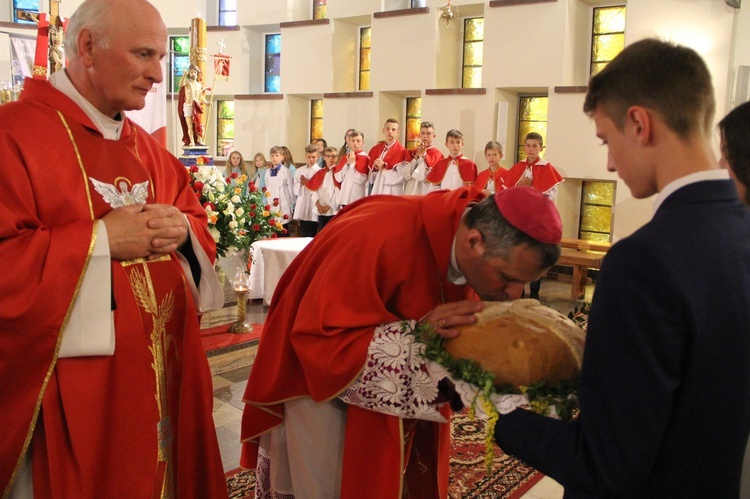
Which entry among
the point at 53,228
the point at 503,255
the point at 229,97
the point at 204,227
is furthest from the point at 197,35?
the point at 229,97

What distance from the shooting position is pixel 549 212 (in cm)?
171

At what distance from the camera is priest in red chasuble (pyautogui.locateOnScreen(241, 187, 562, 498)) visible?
176 cm

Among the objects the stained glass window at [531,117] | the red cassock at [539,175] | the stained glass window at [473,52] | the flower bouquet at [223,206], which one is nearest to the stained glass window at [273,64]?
the stained glass window at [473,52]

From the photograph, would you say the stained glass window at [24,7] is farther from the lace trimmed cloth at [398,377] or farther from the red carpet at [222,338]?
the lace trimmed cloth at [398,377]

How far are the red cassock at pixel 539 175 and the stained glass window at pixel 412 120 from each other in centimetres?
401

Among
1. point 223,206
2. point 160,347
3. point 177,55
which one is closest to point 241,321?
point 223,206

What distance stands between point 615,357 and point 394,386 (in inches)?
31.1

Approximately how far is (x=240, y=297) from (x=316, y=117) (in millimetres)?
9503

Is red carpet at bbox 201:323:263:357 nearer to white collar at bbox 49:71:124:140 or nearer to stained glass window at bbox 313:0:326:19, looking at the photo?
white collar at bbox 49:71:124:140

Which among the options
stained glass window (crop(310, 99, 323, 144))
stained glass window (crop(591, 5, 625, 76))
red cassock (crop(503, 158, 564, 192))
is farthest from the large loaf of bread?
stained glass window (crop(310, 99, 323, 144))

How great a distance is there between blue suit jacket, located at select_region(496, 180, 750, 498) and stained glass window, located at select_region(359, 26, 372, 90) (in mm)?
13172

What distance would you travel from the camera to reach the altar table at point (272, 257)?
6547 mm

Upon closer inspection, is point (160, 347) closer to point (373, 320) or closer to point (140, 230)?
point (140, 230)

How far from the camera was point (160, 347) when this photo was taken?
209 centimetres
